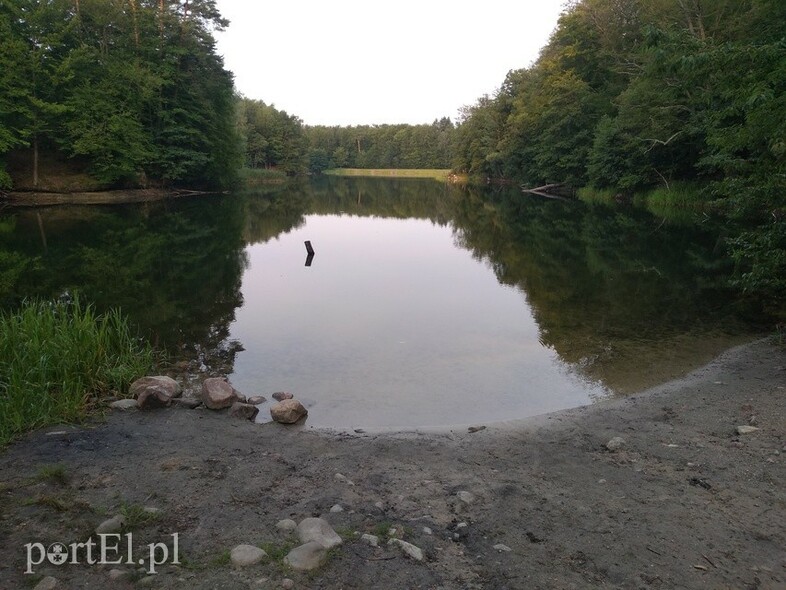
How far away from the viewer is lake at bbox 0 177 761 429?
8.27 meters

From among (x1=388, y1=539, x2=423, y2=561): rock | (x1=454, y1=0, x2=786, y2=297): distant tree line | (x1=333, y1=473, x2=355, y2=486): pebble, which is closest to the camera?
(x1=388, y1=539, x2=423, y2=561): rock

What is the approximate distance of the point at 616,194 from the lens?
43.2 metres

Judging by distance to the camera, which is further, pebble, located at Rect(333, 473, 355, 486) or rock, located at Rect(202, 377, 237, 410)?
rock, located at Rect(202, 377, 237, 410)

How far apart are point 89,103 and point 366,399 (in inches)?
1584

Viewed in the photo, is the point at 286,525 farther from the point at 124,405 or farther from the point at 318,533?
the point at 124,405

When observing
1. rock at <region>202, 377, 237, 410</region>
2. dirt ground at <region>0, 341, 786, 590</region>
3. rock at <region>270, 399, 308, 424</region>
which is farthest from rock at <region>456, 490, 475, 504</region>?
rock at <region>202, 377, 237, 410</region>

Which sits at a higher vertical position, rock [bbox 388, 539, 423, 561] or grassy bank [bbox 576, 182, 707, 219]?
grassy bank [bbox 576, 182, 707, 219]

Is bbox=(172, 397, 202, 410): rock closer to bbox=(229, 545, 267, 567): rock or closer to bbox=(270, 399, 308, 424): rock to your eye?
bbox=(270, 399, 308, 424): rock

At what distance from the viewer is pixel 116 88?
40125mm

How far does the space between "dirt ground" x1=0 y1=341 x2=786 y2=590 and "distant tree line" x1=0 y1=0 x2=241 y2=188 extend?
3547 centimetres

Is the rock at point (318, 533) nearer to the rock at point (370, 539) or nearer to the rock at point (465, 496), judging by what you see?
the rock at point (370, 539)

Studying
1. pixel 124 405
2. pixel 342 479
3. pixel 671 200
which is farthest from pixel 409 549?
pixel 671 200

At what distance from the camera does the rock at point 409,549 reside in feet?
11.9

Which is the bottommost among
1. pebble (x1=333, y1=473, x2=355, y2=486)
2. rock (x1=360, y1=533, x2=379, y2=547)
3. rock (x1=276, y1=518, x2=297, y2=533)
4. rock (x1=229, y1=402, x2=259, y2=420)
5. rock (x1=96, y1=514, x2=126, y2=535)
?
rock (x1=229, y1=402, x2=259, y2=420)
